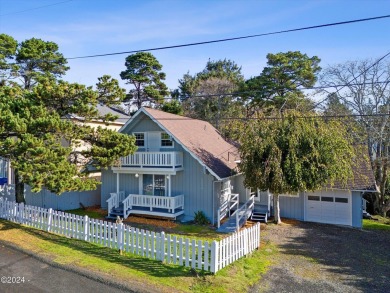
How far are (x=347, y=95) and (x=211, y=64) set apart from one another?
1027 inches

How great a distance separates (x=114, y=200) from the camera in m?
18.6

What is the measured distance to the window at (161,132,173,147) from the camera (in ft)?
61.3

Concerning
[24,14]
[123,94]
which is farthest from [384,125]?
[24,14]

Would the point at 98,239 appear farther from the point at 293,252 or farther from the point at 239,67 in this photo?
the point at 239,67

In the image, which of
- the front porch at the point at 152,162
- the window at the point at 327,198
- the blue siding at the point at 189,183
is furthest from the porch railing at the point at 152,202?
the window at the point at 327,198

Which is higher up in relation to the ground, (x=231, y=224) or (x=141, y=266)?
(x=141, y=266)

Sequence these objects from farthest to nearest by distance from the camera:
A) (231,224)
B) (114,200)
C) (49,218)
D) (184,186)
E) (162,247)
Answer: (114,200) → (184,186) → (231,224) → (49,218) → (162,247)

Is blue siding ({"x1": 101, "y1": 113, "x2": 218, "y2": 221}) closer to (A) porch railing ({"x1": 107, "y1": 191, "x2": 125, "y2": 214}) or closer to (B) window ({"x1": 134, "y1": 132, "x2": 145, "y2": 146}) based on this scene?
(B) window ({"x1": 134, "y1": 132, "x2": 145, "y2": 146})

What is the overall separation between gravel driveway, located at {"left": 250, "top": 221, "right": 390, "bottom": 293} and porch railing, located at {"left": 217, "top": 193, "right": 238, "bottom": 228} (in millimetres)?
2475

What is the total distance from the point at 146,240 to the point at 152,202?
7.41 meters

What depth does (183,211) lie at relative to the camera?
17812mm

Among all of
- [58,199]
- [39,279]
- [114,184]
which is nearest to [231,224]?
[114,184]

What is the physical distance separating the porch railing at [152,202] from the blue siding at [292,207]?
649 cm

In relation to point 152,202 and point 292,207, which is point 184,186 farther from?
point 292,207
